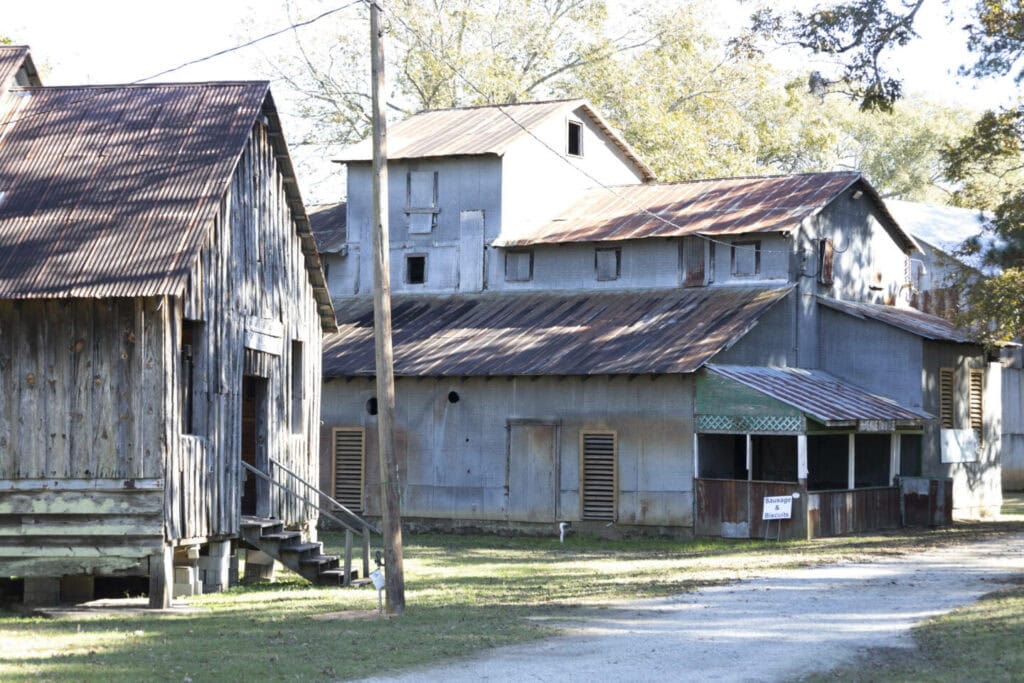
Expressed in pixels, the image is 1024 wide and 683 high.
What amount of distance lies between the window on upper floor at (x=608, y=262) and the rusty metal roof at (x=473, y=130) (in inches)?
150

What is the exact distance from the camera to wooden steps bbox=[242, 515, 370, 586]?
2372 centimetres

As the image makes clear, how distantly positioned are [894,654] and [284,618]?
7.87 meters

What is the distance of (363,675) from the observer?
49.4ft

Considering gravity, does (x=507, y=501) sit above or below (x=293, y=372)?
below

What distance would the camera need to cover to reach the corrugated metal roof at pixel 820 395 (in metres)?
31.7

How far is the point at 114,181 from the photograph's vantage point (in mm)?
23094

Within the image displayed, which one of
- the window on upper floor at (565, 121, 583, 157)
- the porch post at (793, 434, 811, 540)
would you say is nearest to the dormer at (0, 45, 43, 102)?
the porch post at (793, 434, 811, 540)

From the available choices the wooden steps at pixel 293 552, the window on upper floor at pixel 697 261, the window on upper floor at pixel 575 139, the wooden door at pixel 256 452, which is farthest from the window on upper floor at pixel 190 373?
the window on upper floor at pixel 575 139

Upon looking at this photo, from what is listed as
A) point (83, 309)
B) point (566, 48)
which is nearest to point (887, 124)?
point (566, 48)

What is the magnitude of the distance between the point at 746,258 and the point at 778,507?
23.9ft

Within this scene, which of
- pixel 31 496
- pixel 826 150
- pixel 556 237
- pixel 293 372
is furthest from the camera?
pixel 826 150

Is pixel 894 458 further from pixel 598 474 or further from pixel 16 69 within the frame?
pixel 16 69

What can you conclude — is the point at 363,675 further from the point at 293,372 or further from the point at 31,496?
the point at 293,372

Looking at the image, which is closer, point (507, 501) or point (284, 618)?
point (284, 618)
